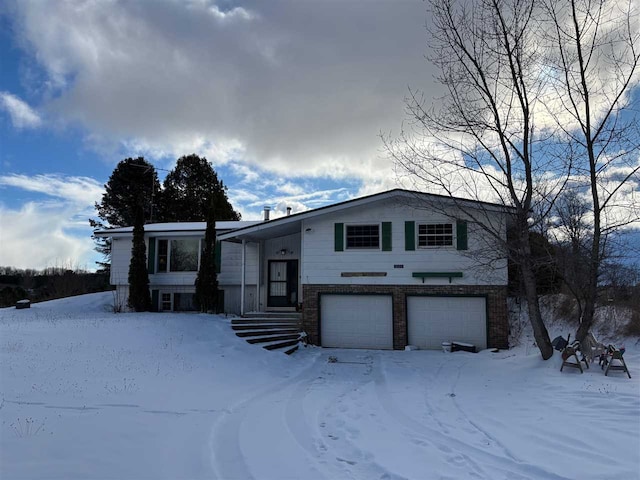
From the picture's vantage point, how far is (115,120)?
1512 centimetres

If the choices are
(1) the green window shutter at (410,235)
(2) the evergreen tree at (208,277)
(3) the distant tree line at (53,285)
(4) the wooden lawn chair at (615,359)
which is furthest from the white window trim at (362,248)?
(3) the distant tree line at (53,285)

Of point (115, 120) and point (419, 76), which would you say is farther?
point (115, 120)

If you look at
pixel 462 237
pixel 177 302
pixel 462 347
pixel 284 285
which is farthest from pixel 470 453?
pixel 177 302

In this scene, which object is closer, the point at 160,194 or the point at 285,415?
the point at 285,415

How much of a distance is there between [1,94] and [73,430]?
26.6 ft

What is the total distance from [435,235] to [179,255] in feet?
35.5

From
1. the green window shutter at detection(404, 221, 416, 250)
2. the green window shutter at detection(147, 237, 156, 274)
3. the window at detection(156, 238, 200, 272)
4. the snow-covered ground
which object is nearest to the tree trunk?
the snow-covered ground

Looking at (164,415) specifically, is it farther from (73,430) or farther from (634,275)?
(634,275)

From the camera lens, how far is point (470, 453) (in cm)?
465

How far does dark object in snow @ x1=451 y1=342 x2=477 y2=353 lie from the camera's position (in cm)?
1275

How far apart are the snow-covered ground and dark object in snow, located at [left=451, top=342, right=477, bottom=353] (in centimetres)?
228

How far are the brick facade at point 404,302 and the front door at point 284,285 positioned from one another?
98.0 inches

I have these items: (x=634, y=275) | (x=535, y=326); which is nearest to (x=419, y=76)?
(x=535, y=326)

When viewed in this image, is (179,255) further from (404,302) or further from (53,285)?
(53,285)
